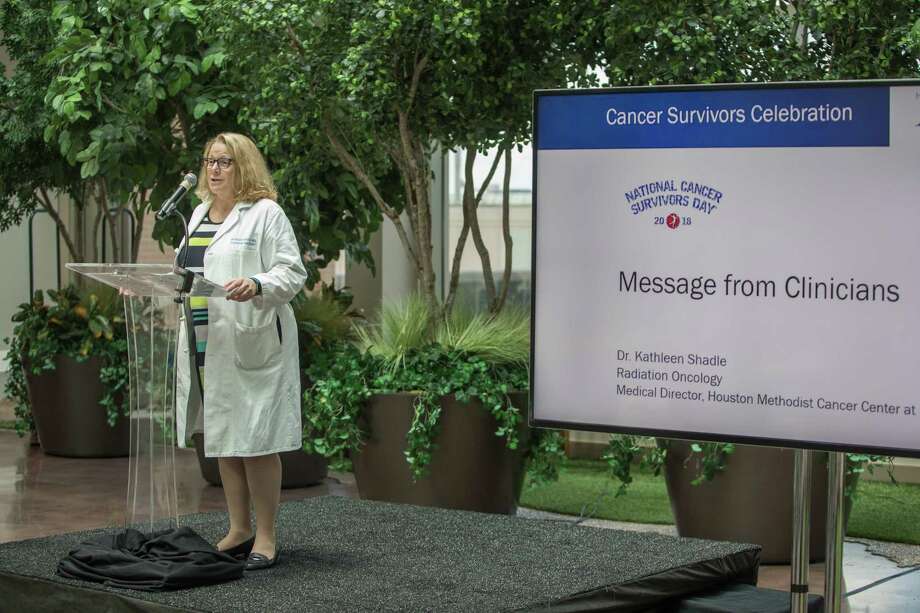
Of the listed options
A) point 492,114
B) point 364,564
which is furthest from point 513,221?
point 364,564

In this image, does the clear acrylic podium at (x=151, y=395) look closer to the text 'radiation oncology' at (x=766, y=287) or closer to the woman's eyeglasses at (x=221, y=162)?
the woman's eyeglasses at (x=221, y=162)

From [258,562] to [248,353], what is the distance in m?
0.71

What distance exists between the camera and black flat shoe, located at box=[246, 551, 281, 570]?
15.1 ft

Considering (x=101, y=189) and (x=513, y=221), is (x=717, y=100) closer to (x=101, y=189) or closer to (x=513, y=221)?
(x=513, y=221)

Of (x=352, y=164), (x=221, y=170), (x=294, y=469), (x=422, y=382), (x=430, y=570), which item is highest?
(x=352, y=164)

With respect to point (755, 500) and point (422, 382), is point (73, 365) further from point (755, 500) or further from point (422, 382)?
point (755, 500)

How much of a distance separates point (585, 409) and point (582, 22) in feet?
9.91

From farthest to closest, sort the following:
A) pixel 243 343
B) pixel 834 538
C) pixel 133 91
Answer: pixel 133 91 → pixel 243 343 → pixel 834 538

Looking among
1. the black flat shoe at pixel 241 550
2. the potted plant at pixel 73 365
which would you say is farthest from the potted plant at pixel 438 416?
the potted plant at pixel 73 365

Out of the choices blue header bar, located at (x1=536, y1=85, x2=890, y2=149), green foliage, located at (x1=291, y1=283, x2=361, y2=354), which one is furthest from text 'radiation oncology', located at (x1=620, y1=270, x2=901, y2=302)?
green foliage, located at (x1=291, y1=283, x2=361, y2=354)

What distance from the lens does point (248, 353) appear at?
14.8ft

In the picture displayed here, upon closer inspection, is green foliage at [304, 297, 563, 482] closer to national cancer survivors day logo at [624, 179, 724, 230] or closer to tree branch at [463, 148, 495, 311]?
tree branch at [463, 148, 495, 311]

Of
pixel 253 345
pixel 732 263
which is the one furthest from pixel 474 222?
pixel 732 263

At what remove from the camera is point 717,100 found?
134 inches
